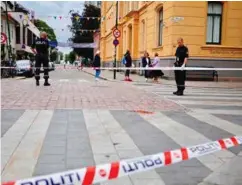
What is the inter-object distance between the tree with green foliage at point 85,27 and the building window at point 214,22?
46086mm

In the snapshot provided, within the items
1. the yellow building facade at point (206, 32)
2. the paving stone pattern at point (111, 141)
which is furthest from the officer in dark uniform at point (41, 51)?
the yellow building facade at point (206, 32)

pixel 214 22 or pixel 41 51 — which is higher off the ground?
pixel 214 22

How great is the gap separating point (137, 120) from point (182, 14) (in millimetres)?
16235

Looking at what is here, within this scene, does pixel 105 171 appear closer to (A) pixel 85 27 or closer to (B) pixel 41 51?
(B) pixel 41 51

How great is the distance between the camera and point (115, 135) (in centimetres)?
651

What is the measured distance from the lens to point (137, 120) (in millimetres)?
8039

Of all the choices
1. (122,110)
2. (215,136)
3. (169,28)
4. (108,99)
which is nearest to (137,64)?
(169,28)

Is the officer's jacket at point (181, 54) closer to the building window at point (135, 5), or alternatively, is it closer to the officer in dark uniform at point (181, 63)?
the officer in dark uniform at point (181, 63)

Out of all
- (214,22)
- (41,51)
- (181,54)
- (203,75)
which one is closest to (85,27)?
(214,22)

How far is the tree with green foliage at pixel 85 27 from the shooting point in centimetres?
6919

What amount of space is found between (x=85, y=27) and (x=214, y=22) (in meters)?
50.7

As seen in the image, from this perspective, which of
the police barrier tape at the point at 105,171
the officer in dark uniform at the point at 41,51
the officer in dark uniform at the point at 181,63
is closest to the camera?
the police barrier tape at the point at 105,171

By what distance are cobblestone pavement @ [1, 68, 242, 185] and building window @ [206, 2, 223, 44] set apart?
13513 millimetres

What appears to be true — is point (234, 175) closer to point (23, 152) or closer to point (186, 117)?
point (23, 152)
